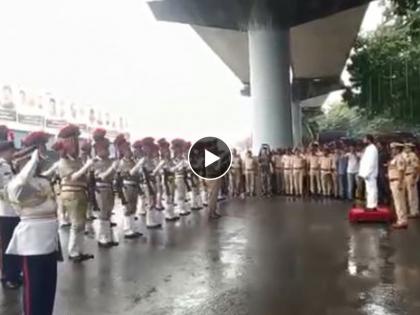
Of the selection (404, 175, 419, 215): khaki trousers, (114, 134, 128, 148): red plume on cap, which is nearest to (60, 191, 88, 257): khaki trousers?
(114, 134, 128, 148): red plume on cap

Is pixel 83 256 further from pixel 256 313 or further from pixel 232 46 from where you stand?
pixel 232 46

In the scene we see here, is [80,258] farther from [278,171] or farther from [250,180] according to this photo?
[278,171]

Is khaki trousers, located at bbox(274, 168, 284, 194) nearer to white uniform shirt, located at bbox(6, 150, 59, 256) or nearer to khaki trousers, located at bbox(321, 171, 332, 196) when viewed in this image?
khaki trousers, located at bbox(321, 171, 332, 196)

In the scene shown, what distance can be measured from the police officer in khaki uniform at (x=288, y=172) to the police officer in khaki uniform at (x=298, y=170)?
6.5 inches

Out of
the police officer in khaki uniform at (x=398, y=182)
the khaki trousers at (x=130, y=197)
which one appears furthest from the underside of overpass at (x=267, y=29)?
the khaki trousers at (x=130, y=197)

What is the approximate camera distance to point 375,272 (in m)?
7.44

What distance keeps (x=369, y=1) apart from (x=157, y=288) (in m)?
18.9

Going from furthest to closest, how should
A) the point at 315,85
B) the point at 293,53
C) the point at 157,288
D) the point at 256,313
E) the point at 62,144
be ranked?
the point at 315,85 → the point at 293,53 → the point at 62,144 → the point at 157,288 → the point at 256,313

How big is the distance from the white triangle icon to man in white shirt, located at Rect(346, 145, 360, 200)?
6.16 metres

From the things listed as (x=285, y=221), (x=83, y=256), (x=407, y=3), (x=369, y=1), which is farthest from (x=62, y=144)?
(x=369, y=1)

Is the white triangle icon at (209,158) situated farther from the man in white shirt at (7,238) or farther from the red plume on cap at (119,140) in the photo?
the man in white shirt at (7,238)

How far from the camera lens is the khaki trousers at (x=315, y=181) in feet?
62.1

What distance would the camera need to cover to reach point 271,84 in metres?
23.6
